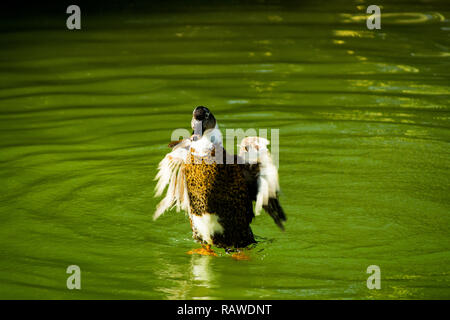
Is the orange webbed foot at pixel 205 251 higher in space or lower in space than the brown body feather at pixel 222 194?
lower

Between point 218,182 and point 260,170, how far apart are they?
22 cm

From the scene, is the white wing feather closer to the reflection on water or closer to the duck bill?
the duck bill

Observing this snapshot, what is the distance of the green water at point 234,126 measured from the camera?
3.59 meters

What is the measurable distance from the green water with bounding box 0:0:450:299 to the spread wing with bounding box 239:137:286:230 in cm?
34

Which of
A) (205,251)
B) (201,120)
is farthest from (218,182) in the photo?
(205,251)

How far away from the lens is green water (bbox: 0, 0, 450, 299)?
3.59m

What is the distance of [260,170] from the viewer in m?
3.56

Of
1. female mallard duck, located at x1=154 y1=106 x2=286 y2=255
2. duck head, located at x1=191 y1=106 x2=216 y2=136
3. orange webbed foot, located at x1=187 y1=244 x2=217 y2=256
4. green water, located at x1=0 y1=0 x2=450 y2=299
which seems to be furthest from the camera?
orange webbed foot, located at x1=187 y1=244 x2=217 y2=256

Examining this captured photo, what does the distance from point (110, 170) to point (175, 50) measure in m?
3.27

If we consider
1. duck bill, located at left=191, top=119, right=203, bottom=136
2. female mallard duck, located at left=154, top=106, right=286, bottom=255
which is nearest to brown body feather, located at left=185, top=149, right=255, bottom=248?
female mallard duck, located at left=154, top=106, right=286, bottom=255

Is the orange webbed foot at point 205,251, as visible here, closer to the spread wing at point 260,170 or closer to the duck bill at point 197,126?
the spread wing at point 260,170

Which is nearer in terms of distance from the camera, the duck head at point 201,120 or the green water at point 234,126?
the duck head at point 201,120

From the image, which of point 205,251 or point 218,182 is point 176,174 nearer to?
point 218,182

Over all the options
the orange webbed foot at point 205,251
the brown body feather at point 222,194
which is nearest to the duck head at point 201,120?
the brown body feather at point 222,194
